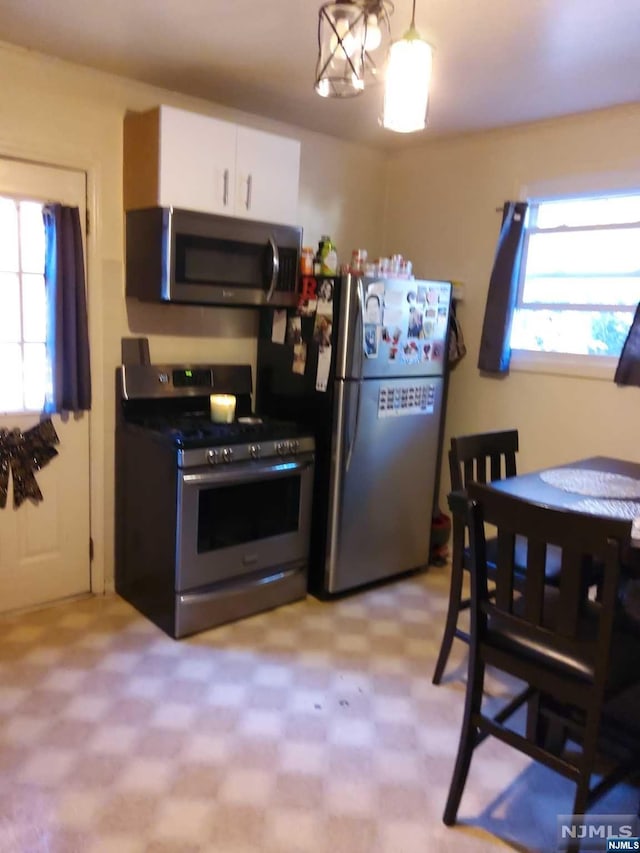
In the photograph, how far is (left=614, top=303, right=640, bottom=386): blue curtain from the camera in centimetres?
298

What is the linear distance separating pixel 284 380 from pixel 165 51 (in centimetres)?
153

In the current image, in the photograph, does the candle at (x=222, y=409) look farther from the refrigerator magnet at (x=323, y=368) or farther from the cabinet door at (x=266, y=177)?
the cabinet door at (x=266, y=177)

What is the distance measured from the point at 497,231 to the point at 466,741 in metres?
2.66

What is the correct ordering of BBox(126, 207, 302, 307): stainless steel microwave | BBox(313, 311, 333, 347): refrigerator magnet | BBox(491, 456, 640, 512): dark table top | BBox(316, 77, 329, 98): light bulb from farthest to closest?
BBox(313, 311, 333, 347): refrigerator magnet < BBox(126, 207, 302, 307): stainless steel microwave < BBox(491, 456, 640, 512): dark table top < BBox(316, 77, 329, 98): light bulb

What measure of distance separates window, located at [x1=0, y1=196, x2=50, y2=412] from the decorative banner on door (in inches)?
4.3

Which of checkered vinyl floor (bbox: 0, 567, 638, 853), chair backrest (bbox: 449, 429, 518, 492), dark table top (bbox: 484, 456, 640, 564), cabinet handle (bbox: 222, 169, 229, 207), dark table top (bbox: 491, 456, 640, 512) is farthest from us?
cabinet handle (bbox: 222, 169, 229, 207)

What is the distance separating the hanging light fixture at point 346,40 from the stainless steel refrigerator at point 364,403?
1.33 m

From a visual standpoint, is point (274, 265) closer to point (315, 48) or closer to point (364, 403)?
point (364, 403)

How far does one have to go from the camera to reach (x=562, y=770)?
169 centimetres

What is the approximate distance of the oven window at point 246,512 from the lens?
113 inches

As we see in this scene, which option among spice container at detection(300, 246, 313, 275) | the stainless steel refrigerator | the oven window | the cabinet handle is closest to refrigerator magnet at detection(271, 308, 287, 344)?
the stainless steel refrigerator

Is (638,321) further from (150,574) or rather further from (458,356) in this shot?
(150,574)

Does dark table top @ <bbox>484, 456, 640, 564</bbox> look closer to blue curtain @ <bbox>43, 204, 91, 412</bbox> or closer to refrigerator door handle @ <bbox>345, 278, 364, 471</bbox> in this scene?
refrigerator door handle @ <bbox>345, 278, 364, 471</bbox>

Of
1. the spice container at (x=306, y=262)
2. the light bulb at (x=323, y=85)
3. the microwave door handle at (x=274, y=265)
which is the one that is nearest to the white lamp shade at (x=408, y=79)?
the light bulb at (x=323, y=85)
